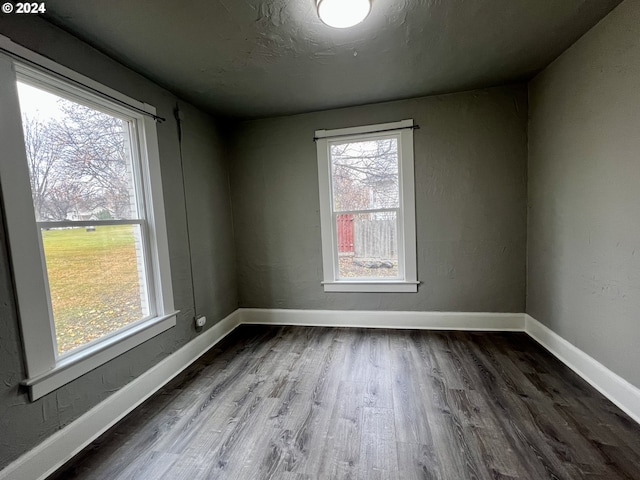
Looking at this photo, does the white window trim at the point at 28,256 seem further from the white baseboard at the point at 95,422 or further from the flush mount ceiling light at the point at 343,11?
the flush mount ceiling light at the point at 343,11

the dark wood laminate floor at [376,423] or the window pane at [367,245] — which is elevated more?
the window pane at [367,245]

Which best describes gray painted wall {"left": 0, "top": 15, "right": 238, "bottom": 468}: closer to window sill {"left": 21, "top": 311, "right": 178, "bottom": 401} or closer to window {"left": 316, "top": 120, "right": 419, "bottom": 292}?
window sill {"left": 21, "top": 311, "right": 178, "bottom": 401}

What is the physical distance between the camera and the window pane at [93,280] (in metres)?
1.63

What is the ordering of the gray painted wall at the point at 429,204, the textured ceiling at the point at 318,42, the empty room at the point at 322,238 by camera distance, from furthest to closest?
the gray painted wall at the point at 429,204, the textured ceiling at the point at 318,42, the empty room at the point at 322,238

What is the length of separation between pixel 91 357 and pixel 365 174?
2.74 metres

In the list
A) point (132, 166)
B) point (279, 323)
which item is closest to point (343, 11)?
point (132, 166)

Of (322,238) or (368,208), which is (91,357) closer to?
(322,238)

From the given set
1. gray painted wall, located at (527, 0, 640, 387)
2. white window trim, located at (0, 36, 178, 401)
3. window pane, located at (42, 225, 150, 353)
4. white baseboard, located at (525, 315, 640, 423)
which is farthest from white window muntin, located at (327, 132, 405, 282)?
white window trim, located at (0, 36, 178, 401)

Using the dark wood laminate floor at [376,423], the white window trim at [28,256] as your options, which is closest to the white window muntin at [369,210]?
the dark wood laminate floor at [376,423]

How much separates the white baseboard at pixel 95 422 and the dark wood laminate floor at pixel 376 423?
0.07m

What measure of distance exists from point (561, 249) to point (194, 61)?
3.18 m

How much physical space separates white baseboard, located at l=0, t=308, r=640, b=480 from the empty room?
0.05ft

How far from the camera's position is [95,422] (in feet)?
5.63

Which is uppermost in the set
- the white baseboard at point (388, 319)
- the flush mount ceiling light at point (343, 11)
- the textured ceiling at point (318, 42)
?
the textured ceiling at point (318, 42)
